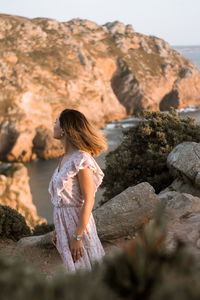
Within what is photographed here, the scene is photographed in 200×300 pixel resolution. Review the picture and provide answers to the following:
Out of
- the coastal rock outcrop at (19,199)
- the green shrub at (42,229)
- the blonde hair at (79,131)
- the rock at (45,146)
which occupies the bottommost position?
the rock at (45,146)

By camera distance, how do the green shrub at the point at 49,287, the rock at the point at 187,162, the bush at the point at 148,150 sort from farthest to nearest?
the bush at the point at 148,150 → the rock at the point at 187,162 → the green shrub at the point at 49,287

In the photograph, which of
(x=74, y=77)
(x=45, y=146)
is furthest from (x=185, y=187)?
(x=74, y=77)

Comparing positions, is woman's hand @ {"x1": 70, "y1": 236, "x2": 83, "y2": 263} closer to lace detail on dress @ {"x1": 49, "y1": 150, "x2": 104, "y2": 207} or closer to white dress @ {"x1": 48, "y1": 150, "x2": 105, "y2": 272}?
white dress @ {"x1": 48, "y1": 150, "x2": 105, "y2": 272}

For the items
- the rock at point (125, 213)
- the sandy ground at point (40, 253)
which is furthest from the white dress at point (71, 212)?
the sandy ground at point (40, 253)

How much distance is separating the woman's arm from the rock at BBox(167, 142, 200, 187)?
513 centimetres

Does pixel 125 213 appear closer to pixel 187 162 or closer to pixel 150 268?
pixel 187 162

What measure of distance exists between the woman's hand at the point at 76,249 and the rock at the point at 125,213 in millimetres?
3880

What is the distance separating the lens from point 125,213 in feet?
22.7

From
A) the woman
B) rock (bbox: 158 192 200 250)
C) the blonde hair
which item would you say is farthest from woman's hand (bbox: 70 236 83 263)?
rock (bbox: 158 192 200 250)

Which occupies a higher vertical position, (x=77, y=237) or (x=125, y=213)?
(x=77, y=237)

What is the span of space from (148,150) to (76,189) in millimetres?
6985

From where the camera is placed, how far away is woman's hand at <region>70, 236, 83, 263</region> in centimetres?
307

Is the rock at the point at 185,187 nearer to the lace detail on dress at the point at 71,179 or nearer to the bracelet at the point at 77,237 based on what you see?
the lace detail on dress at the point at 71,179

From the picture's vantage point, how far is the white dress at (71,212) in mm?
3138
